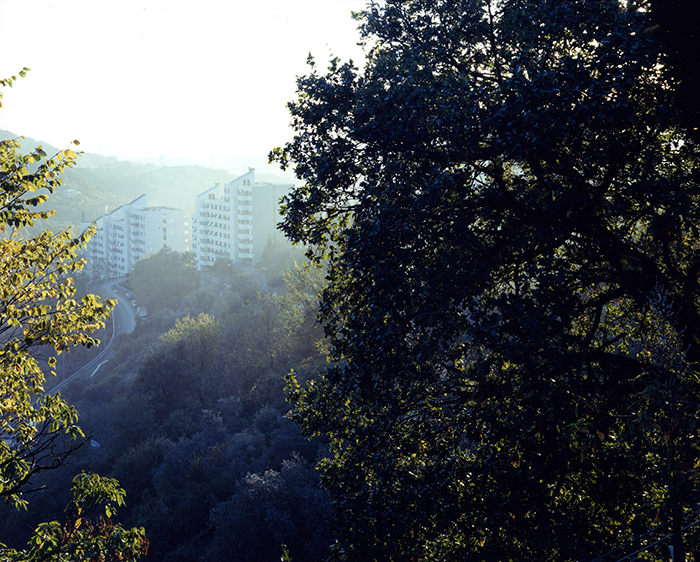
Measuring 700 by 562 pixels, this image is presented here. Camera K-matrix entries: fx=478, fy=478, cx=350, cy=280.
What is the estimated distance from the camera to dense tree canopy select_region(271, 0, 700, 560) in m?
5.41

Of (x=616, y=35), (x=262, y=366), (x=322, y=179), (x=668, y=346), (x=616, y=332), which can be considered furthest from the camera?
(x=262, y=366)

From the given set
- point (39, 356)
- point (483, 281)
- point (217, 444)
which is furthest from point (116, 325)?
point (483, 281)

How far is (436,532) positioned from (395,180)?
4.57 m

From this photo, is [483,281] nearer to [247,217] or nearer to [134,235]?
[247,217]

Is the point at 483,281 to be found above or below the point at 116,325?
above

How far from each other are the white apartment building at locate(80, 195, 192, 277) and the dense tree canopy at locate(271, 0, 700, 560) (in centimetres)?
10013

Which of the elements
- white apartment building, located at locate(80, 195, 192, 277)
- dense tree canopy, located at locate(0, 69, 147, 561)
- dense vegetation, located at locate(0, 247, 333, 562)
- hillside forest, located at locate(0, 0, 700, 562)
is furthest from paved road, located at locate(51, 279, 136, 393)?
hillside forest, located at locate(0, 0, 700, 562)

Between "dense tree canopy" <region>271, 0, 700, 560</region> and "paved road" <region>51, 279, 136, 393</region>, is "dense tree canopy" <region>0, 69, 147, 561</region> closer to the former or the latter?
"dense tree canopy" <region>271, 0, 700, 560</region>

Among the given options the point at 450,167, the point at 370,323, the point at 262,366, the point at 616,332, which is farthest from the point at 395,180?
the point at 262,366

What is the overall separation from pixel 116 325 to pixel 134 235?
150 feet

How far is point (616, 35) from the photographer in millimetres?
5402

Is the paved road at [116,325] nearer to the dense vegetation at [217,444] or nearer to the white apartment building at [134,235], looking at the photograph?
the dense vegetation at [217,444]

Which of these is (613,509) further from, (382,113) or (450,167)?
(382,113)

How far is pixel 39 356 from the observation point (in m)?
7.11
